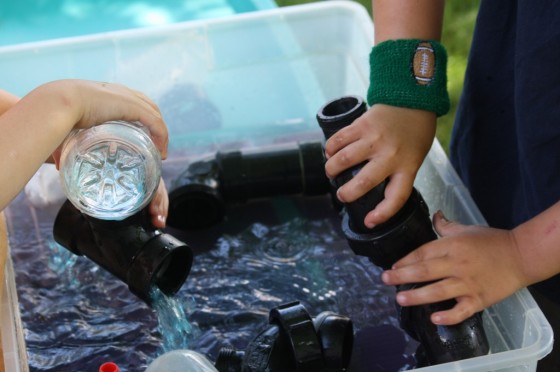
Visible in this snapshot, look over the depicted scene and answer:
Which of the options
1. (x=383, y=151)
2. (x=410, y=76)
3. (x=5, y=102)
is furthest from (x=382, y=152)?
(x=5, y=102)

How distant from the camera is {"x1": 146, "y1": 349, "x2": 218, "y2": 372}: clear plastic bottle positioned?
699mm

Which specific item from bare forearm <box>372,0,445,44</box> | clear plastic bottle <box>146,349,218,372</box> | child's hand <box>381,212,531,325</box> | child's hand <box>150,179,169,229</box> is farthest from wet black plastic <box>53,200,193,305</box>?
bare forearm <box>372,0,445,44</box>

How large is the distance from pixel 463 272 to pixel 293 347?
7.1 inches

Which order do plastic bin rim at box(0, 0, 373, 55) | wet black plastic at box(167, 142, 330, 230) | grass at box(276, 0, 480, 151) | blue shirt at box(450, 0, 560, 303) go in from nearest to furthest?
blue shirt at box(450, 0, 560, 303), wet black plastic at box(167, 142, 330, 230), plastic bin rim at box(0, 0, 373, 55), grass at box(276, 0, 480, 151)

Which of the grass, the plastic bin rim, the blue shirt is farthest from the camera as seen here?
the grass

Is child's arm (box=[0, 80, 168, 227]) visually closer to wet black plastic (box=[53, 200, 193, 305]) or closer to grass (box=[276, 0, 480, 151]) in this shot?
wet black plastic (box=[53, 200, 193, 305])

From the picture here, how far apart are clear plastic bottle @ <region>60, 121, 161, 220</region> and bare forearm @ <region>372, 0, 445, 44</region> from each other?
0.31 m

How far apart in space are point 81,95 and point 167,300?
26 centimetres

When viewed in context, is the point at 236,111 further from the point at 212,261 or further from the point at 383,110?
the point at 383,110

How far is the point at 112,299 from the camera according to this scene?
0.94 metres

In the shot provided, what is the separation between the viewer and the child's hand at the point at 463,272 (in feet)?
2.40

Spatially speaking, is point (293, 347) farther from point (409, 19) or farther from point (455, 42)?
point (455, 42)

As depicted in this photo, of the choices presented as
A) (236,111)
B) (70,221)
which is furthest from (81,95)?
(236,111)

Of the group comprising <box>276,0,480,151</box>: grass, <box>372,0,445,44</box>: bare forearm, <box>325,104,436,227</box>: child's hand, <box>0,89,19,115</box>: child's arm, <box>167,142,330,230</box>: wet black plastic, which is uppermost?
<box>372,0,445,44</box>: bare forearm
